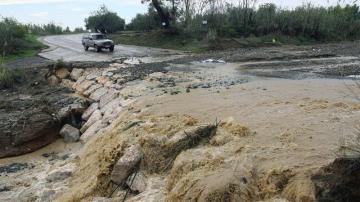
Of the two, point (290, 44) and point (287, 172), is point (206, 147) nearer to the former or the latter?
point (287, 172)

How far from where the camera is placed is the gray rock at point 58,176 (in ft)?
37.0

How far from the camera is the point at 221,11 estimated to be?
1713 inches

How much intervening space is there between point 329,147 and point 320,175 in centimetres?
180

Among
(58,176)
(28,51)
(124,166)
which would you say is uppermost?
(28,51)

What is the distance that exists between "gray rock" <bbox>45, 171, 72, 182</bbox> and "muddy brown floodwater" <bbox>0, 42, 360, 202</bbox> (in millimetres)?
24

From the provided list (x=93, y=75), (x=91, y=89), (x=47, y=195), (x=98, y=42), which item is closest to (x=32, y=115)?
(x=91, y=89)

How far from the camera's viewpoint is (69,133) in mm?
14711

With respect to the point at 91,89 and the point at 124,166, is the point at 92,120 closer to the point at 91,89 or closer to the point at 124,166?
the point at 91,89

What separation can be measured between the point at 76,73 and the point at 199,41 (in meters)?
16.2

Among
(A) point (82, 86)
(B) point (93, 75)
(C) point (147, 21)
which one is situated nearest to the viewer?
(A) point (82, 86)

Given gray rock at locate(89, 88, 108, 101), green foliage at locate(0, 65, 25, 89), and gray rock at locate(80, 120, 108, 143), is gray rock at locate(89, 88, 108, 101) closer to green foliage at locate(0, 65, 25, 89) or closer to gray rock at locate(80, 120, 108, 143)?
gray rock at locate(80, 120, 108, 143)

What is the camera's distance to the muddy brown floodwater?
7.36 metres

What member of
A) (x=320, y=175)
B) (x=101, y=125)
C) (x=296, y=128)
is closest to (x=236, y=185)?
(x=320, y=175)

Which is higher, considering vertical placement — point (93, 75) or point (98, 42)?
point (98, 42)
